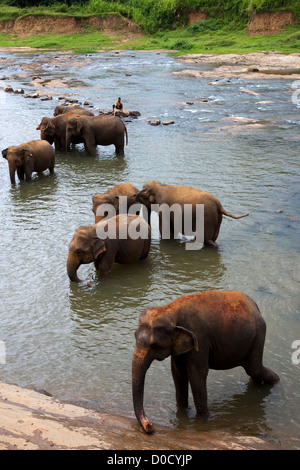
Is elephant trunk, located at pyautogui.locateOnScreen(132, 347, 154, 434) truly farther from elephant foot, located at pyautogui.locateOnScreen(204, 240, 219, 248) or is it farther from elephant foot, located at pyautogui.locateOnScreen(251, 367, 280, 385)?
elephant foot, located at pyautogui.locateOnScreen(204, 240, 219, 248)

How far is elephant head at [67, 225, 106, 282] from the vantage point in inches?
320

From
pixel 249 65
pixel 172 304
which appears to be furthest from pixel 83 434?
pixel 249 65

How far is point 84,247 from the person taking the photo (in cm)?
811

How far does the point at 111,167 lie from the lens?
15180mm

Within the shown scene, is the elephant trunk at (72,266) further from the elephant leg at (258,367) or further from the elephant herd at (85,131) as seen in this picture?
the elephant herd at (85,131)

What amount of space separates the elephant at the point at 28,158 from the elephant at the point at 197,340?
29.6 feet

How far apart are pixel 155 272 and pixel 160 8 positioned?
56024 mm

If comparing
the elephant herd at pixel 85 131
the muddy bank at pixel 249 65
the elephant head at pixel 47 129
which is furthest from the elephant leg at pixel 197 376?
the muddy bank at pixel 249 65

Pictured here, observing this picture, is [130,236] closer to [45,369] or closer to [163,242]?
[163,242]

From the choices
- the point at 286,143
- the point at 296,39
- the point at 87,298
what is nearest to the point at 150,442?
the point at 87,298

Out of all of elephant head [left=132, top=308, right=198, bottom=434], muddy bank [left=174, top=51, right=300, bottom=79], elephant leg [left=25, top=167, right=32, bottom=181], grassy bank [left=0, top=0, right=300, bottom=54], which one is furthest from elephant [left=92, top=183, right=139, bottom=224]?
grassy bank [left=0, top=0, right=300, bottom=54]

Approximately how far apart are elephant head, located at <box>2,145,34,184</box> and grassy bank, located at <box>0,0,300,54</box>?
33.0 m
